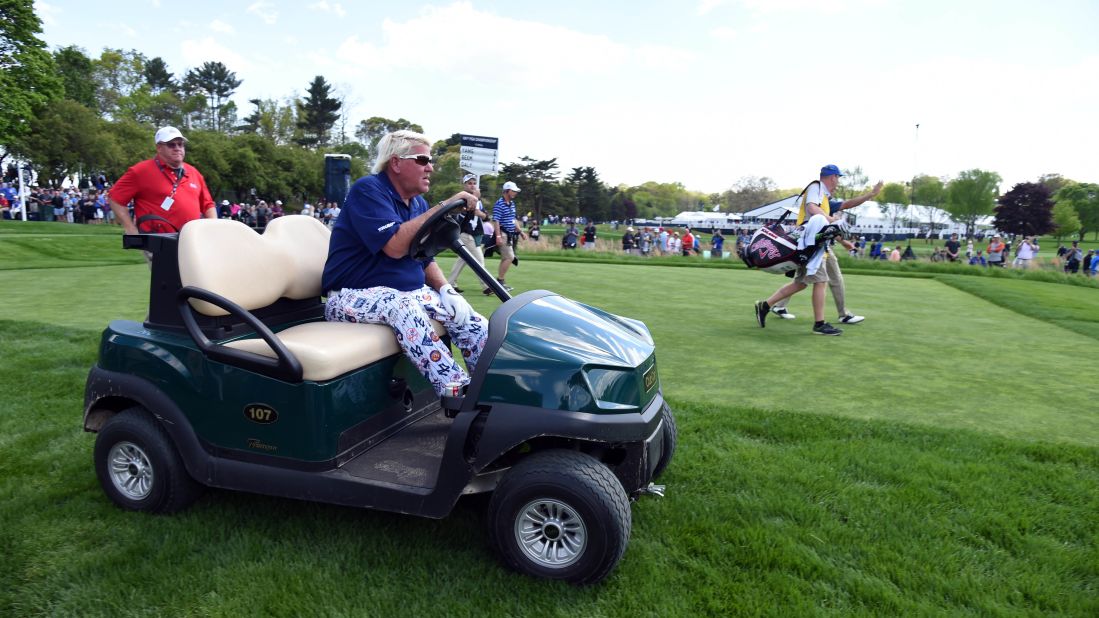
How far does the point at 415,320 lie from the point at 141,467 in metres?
1.35

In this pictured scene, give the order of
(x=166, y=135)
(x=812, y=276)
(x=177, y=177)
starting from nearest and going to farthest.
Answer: (x=166, y=135) → (x=177, y=177) → (x=812, y=276)

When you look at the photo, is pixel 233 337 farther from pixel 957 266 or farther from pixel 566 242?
pixel 566 242

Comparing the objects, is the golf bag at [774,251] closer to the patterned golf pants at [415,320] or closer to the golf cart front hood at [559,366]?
the patterned golf pants at [415,320]

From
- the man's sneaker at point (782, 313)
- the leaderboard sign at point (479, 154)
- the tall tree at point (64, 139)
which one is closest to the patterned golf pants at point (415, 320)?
the man's sneaker at point (782, 313)

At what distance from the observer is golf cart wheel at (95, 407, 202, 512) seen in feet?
9.47

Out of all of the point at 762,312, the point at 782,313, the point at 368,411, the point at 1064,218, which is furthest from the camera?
the point at 1064,218

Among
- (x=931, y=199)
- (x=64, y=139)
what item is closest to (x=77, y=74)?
(x=64, y=139)

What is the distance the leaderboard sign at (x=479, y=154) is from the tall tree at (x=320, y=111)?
6601 centimetres

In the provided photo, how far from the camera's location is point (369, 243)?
10.1 ft

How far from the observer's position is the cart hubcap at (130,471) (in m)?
2.97

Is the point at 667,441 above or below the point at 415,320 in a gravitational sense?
below

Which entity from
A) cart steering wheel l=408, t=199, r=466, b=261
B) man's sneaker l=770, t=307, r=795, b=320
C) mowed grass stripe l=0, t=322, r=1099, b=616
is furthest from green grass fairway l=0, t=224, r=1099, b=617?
man's sneaker l=770, t=307, r=795, b=320

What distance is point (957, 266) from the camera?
16.8 m

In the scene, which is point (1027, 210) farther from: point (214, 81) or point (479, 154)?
point (214, 81)
